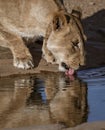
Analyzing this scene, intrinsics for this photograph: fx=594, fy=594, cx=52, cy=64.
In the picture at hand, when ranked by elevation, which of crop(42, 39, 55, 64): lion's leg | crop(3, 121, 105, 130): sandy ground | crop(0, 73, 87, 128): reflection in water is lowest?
crop(3, 121, 105, 130): sandy ground

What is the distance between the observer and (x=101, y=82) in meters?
8.85

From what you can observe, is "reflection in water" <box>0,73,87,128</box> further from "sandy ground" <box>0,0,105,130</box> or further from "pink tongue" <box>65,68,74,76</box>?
"sandy ground" <box>0,0,105,130</box>

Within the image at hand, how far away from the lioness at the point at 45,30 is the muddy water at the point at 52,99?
0.39 metres

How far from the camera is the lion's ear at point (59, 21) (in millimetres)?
9484

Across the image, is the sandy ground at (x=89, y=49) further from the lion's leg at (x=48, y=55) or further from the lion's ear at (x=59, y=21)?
the lion's ear at (x=59, y=21)

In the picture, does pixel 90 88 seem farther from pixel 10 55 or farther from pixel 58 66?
pixel 10 55

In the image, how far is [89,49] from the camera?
11.4 metres

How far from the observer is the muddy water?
702cm

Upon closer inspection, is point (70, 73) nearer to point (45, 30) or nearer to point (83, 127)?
point (45, 30)

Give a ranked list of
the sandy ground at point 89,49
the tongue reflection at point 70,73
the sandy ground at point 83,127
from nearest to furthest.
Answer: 1. the sandy ground at point 83,127
2. the tongue reflection at point 70,73
3. the sandy ground at point 89,49

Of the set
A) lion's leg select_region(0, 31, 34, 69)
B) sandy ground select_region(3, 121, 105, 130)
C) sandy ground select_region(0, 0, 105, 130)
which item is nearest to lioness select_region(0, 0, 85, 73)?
lion's leg select_region(0, 31, 34, 69)

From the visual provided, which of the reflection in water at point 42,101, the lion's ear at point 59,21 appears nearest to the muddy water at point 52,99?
the reflection in water at point 42,101

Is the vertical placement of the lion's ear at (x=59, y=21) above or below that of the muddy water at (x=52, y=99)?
above

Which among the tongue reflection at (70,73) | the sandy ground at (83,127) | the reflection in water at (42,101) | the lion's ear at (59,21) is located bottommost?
the sandy ground at (83,127)
